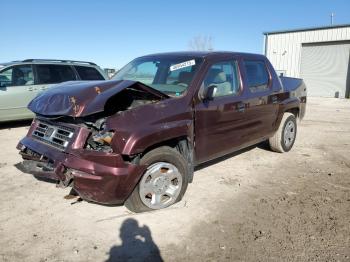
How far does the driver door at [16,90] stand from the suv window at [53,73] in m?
0.24

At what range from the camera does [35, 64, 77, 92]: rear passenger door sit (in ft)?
29.6

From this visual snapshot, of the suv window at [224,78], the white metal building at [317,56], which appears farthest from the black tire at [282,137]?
the white metal building at [317,56]

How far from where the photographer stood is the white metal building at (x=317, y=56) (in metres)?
21.9

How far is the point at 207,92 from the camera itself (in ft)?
13.4

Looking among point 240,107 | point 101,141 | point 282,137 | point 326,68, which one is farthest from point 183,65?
point 326,68

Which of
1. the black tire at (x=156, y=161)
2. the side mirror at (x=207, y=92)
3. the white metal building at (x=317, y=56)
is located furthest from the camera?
the white metal building at (x=317, y=56)

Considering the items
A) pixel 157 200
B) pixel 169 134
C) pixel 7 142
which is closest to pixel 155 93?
pixel 169 134

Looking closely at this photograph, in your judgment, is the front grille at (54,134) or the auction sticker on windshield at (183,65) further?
the auction sticker on windshield at (183,65)

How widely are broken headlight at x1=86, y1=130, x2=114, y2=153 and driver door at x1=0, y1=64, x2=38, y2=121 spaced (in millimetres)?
6063

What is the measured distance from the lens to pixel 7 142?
23.8 feet

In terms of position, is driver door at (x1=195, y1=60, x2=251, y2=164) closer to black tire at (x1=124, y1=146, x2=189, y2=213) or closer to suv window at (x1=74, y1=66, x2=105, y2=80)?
black tire at (x1=124, y1=146, x2=189, y2=213)

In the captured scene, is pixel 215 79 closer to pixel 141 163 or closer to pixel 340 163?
pixel 141 163

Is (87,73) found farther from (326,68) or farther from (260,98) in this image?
(326,68)

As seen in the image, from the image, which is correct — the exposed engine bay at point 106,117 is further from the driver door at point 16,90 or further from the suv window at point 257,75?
the driver door at point 16,90
